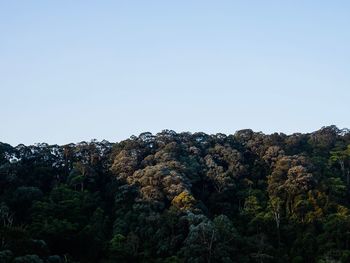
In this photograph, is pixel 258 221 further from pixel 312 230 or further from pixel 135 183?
pixel 135 183

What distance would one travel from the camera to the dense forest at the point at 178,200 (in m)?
33.9

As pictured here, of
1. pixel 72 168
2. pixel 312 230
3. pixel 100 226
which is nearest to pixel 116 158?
pixel 72 168

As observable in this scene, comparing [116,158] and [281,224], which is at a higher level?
[116,158]

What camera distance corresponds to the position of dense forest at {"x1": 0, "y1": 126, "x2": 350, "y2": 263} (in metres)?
33.9

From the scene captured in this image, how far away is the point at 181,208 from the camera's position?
37.9 metres

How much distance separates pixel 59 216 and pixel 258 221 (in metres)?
14.2

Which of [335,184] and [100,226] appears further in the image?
[335,184]

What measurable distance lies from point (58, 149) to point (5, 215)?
13.0m

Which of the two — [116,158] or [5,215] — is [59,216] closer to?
[5,215]

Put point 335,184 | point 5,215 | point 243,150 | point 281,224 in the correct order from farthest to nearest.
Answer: point 243,150, point 335,184, point 281,224, point 5,215

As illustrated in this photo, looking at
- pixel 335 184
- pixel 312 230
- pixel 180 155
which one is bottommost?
pixel 312 230

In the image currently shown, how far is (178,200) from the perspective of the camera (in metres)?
38.4

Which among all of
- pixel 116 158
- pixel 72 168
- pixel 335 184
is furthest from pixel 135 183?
pixel 335 184

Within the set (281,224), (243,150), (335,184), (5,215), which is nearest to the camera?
(5,215)
